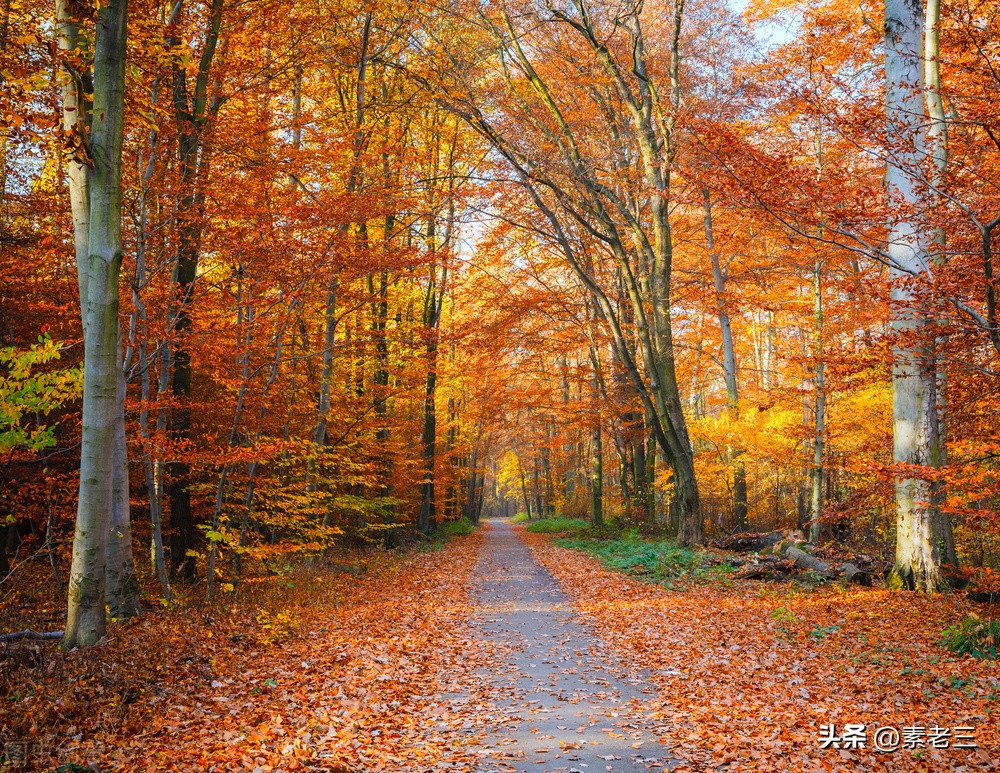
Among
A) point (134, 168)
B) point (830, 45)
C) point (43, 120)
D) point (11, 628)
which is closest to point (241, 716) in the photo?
point (11, 628)

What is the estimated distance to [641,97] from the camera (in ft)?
51.3

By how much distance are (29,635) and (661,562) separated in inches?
422

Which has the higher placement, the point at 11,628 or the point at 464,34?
the point at 464,34

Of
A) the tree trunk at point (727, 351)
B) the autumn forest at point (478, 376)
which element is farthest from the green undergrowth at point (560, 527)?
the tree trunk at point (727, 351)

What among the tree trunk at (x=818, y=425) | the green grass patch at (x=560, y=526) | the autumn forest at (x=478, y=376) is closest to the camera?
the autumn forest at (x=478, y=376)

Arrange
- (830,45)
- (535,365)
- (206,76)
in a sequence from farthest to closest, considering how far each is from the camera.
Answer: (535,365), (830,45), (206,76)

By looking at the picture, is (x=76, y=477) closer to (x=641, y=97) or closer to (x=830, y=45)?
(x=641, y=97)

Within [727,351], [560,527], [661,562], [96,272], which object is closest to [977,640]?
[661,562]

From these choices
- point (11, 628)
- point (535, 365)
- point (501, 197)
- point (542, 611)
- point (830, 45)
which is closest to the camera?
point (11, 628)

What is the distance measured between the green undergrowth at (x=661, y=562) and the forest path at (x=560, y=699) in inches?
117

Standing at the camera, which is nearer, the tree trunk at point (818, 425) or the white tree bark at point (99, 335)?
the white tree bark at point (99, 335)

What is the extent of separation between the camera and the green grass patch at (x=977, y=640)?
6297 millimetres

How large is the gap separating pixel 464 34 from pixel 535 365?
1326 centimetres

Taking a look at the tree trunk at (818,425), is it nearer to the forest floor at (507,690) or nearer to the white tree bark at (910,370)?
the white tree bark at (910,370)
